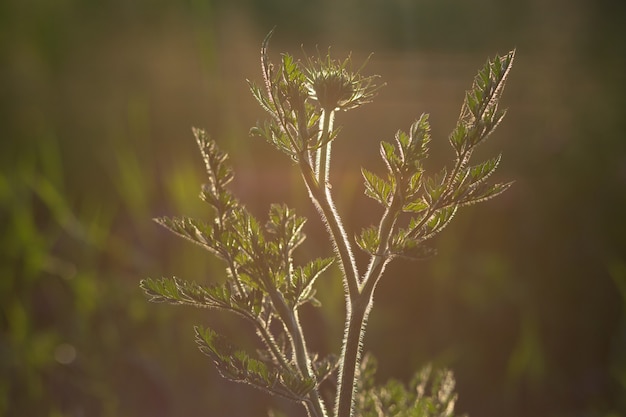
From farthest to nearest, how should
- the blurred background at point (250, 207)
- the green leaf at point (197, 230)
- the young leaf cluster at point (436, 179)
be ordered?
the blurred background at point (250, 207), the green leaf at point (197, 230), the young leaf cluster at point (436, 179)

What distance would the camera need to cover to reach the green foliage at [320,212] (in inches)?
40.9

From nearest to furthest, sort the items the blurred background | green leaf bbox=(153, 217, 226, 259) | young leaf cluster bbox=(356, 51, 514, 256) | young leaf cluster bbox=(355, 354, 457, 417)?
young leaf cluster bbox=(356, 51, 514, 256) < green leaf bbox=(153, 217, 226, 259) < young leaf cluster bbox=(355, 354, 457, 417) < the blurred background

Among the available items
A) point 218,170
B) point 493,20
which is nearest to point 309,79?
point 218,170

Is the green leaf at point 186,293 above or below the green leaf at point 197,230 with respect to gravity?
below

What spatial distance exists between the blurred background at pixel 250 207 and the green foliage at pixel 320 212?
67.5 inches

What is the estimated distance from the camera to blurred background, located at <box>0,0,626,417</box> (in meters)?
2.96

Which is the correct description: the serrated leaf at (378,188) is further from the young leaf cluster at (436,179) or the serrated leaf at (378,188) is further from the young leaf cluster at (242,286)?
the young leaf cluster at (242,286)

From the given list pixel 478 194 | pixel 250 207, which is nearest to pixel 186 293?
pixel 478 194

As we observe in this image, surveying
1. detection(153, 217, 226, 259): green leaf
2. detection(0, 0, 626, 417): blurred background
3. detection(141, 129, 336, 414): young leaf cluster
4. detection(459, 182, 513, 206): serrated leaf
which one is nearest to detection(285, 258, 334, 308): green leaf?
detection(141, 129, 336, 414): young leaf cluster

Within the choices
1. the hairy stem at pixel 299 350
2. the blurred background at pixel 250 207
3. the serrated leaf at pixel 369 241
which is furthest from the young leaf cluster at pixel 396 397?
the blurred background at pixel 250 207

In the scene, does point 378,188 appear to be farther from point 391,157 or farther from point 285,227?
point 285,227

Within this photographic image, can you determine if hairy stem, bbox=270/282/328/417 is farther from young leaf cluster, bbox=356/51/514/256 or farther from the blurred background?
the blurred background

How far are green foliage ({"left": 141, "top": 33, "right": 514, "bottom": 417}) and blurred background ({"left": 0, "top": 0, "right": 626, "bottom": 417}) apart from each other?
172 cm

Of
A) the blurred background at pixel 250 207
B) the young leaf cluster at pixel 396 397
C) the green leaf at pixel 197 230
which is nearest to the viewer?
the green leaf at pixel 197 230
